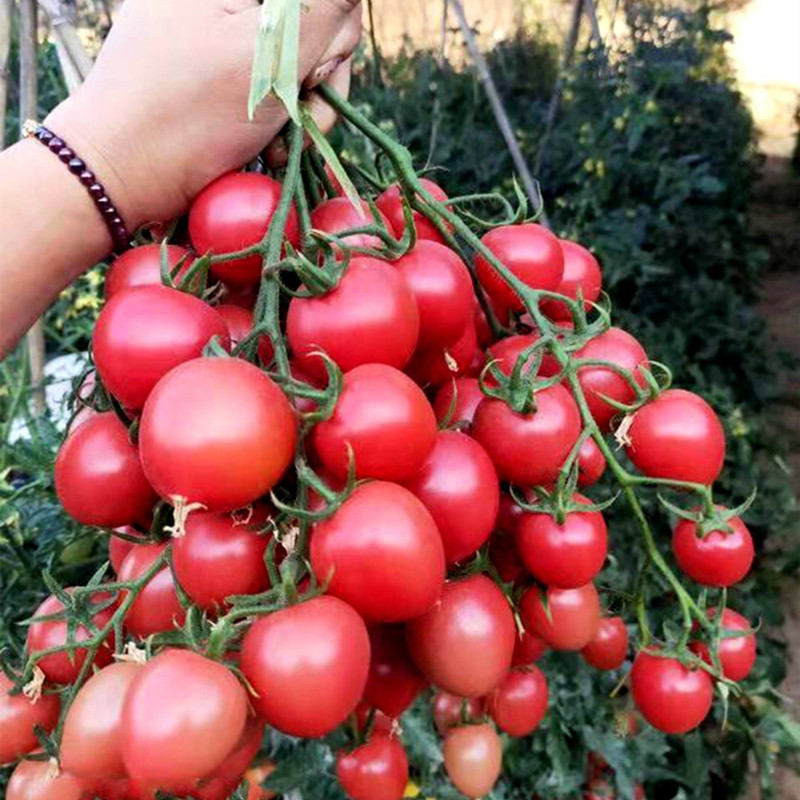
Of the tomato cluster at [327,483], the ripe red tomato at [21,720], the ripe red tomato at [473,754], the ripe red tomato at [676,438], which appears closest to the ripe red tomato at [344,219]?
the tomato cluster at [327,483]

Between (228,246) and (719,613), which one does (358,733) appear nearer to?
(719,613)

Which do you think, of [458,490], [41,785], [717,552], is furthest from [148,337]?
[717,552]

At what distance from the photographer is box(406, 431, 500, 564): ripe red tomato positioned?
0.51 m

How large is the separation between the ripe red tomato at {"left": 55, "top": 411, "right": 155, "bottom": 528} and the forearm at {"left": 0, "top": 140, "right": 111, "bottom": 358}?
16 cm

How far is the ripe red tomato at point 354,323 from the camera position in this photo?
0.49m

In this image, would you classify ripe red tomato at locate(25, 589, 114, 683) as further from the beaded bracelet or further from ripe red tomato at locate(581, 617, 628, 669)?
ripe red tomato at locate(581, 617, 628, 669)

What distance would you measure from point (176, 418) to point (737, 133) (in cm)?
375

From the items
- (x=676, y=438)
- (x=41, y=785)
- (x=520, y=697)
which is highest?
(x=676, y=438)

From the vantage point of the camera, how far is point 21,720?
0.58 m

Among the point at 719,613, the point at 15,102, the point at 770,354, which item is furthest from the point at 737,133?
the point at 719,613

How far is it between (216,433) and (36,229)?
0.99ft

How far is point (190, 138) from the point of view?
2.22 feet

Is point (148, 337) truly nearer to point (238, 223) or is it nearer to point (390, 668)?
point (238, 223)

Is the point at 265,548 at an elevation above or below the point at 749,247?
above
